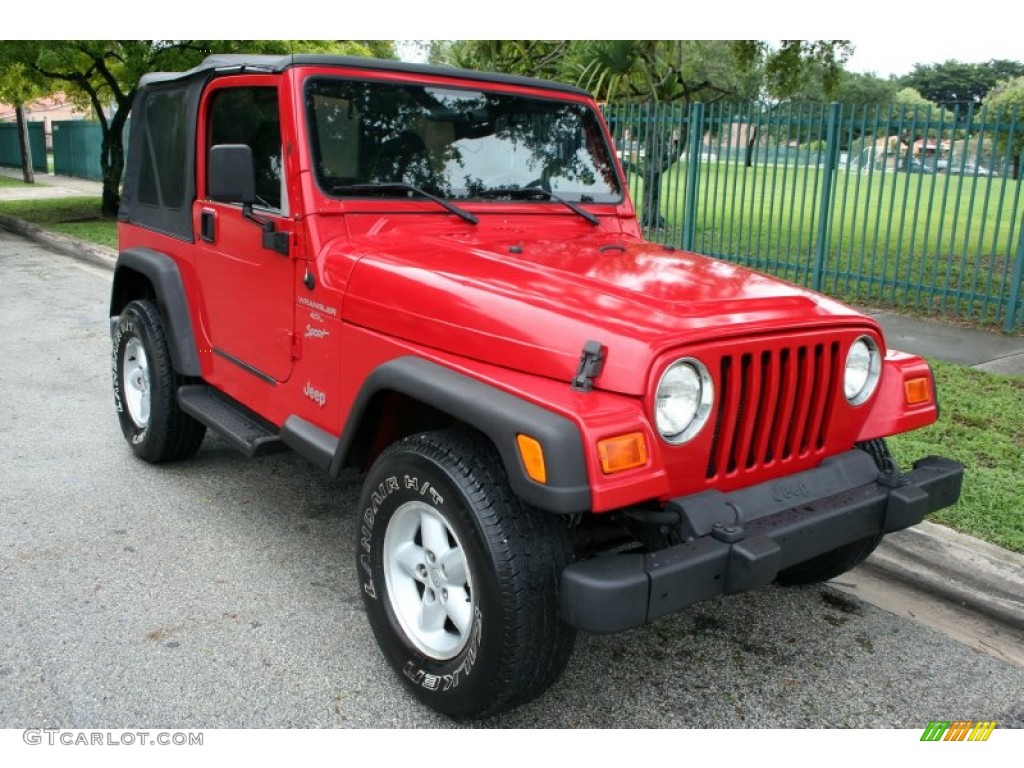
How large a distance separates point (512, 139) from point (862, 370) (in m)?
1.82

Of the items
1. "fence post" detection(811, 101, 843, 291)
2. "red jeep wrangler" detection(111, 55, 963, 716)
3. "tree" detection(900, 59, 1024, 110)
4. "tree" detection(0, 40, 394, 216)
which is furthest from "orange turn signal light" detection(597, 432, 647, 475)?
"tree" detection(900, 59, 1024, 110)

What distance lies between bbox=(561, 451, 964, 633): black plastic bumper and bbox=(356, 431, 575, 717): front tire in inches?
6.0

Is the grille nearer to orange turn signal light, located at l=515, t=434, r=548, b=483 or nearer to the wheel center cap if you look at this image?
orange turn signal light, located at l=515, t=434, r=548, b=483

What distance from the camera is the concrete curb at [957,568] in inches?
141

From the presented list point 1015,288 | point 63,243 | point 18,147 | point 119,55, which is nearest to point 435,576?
point 1015,288

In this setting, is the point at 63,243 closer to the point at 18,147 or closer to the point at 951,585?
the point at 951,585

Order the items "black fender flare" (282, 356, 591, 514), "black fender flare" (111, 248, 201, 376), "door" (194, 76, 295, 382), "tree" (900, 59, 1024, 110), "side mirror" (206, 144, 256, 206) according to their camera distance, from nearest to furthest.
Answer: "black fender flare" (282, 356, 591, 514), "side mirror" (206, 144, 256, 206), "door" (194, 76, 295, 382), "black fender flare" (111, 248, 201, 376), "tree" (900, 59, 1024, 110)

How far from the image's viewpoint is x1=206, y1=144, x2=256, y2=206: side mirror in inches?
138

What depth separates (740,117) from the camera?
424 inches

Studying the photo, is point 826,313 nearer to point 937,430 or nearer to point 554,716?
point 554,716

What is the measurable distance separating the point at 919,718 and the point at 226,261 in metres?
3.28

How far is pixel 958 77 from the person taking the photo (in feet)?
229

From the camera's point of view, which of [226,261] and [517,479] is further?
[226,261]

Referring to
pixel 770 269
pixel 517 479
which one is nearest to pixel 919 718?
pixel 517 479
